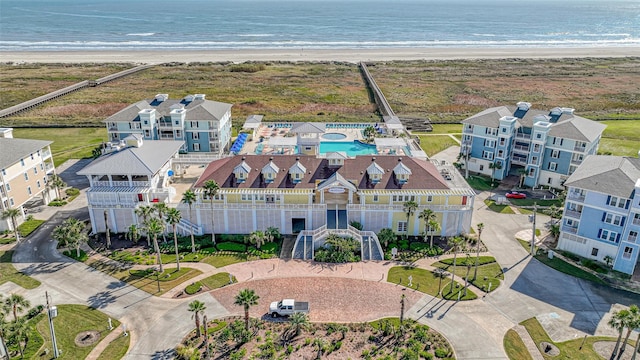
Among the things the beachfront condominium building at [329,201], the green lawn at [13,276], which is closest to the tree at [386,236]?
the beachfront condominium building at [329,201]

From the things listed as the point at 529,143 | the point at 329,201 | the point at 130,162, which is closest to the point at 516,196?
the point at 529,143

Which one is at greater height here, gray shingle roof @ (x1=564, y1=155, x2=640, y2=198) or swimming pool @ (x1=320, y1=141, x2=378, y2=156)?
gray shingle roof @ (x1=564, y1=155, x2=640, y2=198)

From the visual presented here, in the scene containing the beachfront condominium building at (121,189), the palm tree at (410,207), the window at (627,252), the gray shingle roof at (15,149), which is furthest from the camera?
the gray shingle roof at (15,149)

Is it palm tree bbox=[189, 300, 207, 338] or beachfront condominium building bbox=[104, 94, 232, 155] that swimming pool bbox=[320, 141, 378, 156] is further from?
palm tree bbox=[189, 300, 207, 338]

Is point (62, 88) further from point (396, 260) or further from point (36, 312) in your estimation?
point (396, 260)

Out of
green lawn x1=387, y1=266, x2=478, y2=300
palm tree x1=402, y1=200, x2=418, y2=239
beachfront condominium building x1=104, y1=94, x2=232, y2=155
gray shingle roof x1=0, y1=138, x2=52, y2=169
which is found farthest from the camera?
beachfront condominium building x1=104, y1=94, x2=232, y2=155

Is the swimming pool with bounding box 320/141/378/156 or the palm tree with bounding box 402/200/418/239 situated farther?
the swimming pool with bounding box 320/141/378/156

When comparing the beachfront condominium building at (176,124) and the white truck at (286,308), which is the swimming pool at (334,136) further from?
the white truck at (286,308)

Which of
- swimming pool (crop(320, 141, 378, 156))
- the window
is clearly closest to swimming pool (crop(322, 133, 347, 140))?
swimming pool (crop(320, 141, 378, 156))
